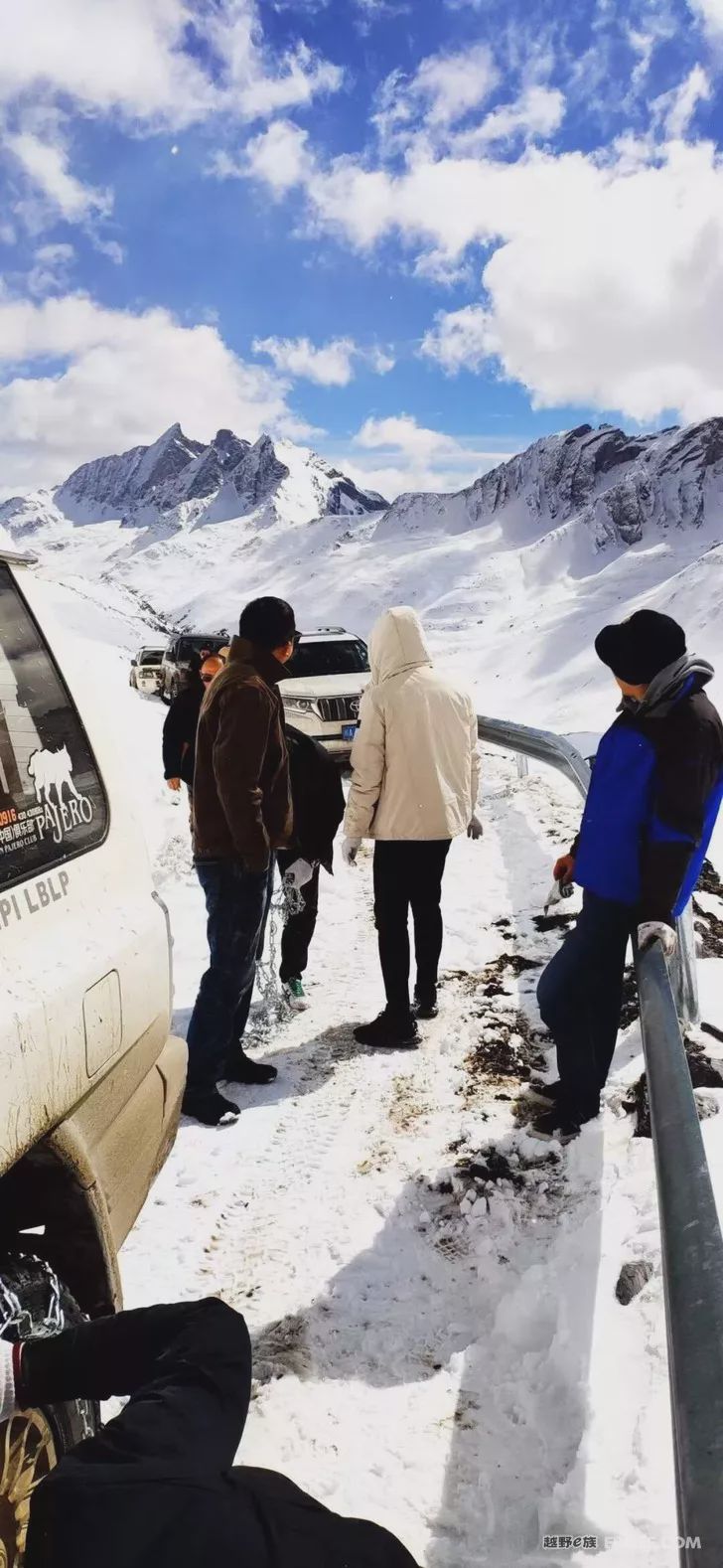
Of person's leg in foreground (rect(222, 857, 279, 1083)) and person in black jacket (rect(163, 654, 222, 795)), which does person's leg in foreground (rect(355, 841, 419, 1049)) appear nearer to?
person's leg in foreground (rect(222, 857, 279, 1083))

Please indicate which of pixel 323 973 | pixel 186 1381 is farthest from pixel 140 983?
pixel 323 973

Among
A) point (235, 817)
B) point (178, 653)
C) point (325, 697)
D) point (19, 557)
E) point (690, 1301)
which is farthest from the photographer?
point (178, 653)

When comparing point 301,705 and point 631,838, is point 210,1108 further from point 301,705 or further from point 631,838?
point 301,705

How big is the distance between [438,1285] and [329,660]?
10.9 meters

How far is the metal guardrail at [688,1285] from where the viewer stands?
1076 millimetres

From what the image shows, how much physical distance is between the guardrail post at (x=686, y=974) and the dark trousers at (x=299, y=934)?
1.99 m

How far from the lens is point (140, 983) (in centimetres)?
225

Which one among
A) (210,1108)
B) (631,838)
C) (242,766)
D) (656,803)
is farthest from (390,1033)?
(656,803)

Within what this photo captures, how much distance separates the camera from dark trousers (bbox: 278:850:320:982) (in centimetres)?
506

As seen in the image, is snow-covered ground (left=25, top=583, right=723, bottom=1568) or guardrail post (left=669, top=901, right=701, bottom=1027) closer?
snow-covered ground (left=25, top=583, right=723, bottom=1568)

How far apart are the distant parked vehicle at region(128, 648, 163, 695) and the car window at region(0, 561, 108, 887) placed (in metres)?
23.6

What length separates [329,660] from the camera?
518 inches

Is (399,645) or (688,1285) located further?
(399,645)

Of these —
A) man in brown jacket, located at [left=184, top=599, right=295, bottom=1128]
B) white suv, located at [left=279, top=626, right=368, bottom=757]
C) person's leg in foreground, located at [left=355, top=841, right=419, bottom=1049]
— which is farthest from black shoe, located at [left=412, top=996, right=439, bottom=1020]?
white suv, located at [left=279, top=626, right=368, bottom=757]
